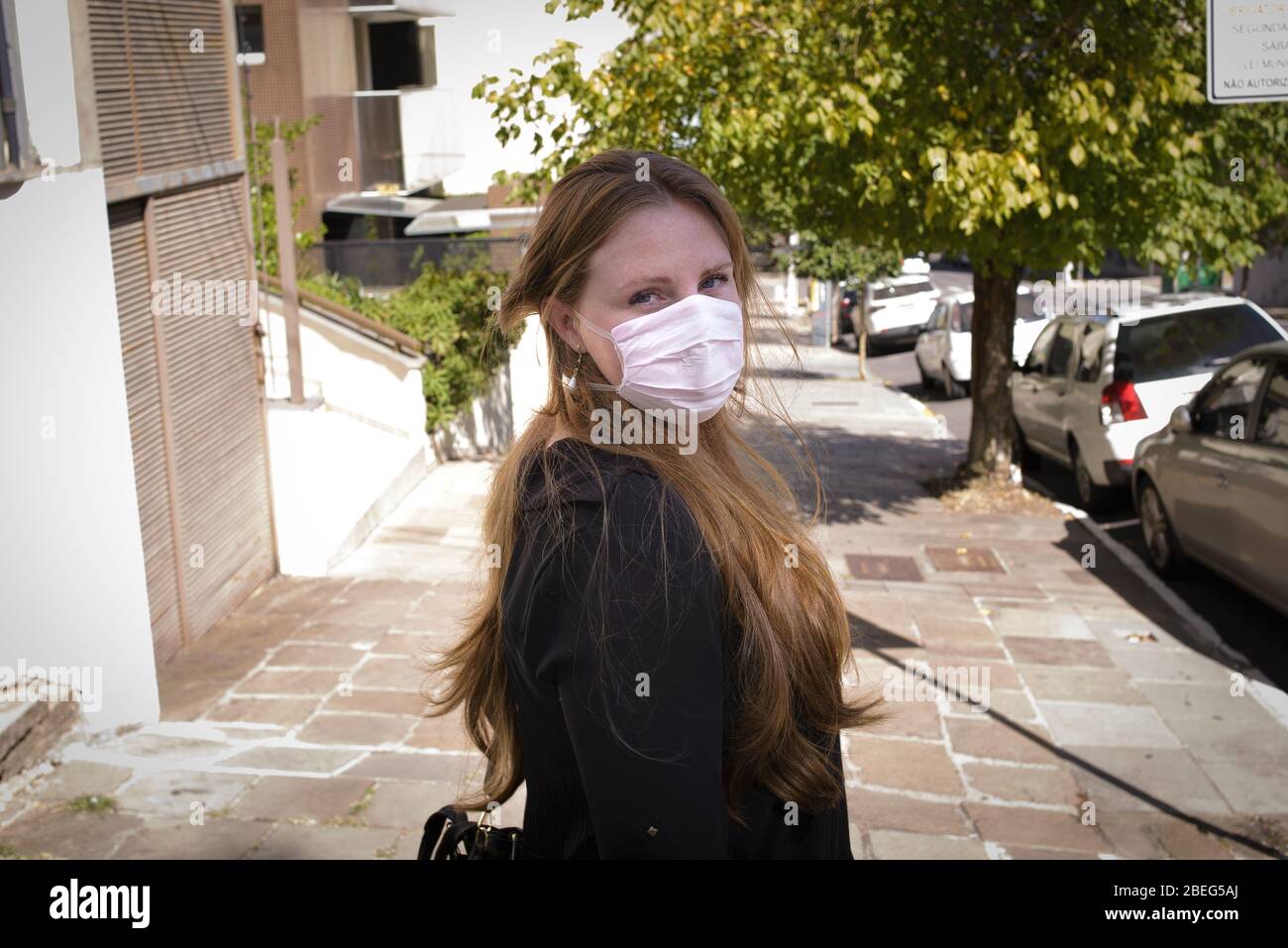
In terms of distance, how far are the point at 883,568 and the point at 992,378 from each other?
3.41 meters

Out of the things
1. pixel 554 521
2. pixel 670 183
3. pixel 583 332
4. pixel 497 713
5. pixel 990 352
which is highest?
pixel 670 183

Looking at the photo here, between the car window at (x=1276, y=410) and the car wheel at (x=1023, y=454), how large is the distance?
6.38 metres

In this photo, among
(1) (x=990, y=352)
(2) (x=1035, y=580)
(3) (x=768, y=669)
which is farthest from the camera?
(1) (x=990, y=352)

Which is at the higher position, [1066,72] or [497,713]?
[1066,72]

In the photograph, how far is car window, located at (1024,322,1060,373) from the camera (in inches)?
505

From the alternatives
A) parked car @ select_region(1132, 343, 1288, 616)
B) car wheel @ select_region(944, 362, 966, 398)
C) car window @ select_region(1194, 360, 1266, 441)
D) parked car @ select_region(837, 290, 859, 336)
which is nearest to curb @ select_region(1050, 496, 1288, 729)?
parked car @ select_region(1132, 343, 1288, 616)

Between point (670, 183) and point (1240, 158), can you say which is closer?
point (670, 183)

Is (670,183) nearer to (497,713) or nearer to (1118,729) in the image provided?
(497,713)

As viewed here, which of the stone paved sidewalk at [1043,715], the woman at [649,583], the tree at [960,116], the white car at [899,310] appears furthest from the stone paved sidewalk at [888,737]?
the white car at [899,310]

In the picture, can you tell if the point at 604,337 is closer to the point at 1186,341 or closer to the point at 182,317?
the point at 182,317

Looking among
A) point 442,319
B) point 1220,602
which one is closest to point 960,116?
point 1220,602

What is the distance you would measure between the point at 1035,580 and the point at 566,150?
4.84 m

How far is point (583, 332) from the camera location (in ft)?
5.59

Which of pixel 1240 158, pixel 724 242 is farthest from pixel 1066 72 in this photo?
pixel 724 242
